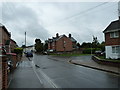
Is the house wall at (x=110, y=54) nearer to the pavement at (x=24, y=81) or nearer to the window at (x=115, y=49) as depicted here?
the window at (x=115, y=49)

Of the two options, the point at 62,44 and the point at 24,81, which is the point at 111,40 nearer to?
the point at 24,81

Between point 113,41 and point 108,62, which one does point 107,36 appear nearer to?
point 113,41

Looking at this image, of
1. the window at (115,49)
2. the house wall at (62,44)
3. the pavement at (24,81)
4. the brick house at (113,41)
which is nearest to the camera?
the pavement at (24,81)

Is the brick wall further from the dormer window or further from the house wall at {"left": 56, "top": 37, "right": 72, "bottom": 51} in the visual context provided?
the house wall at {"left": 56, "top": 37, "right": 72, "bottom": 51}

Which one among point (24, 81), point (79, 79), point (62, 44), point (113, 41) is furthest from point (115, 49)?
point (62, 44)

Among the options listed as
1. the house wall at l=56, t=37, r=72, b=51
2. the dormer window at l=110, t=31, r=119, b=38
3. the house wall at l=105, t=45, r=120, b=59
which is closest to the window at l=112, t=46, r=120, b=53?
the house wall at l=105, t=45, r=120, b=59

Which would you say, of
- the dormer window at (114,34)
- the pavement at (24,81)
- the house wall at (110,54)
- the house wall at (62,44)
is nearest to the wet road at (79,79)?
the pavement at (24,81)

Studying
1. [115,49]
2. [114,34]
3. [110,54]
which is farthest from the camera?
[110,54]

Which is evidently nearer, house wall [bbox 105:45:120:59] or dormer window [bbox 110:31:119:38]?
dormer window [bbox 110:31:119:38]

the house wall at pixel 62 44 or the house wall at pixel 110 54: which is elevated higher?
the house wall at pixel 62 44

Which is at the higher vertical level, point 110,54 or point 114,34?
point 114,34

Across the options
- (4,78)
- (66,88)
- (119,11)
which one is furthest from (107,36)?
(4,78)

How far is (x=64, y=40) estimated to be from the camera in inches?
3004

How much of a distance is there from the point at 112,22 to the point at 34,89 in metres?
24.0
